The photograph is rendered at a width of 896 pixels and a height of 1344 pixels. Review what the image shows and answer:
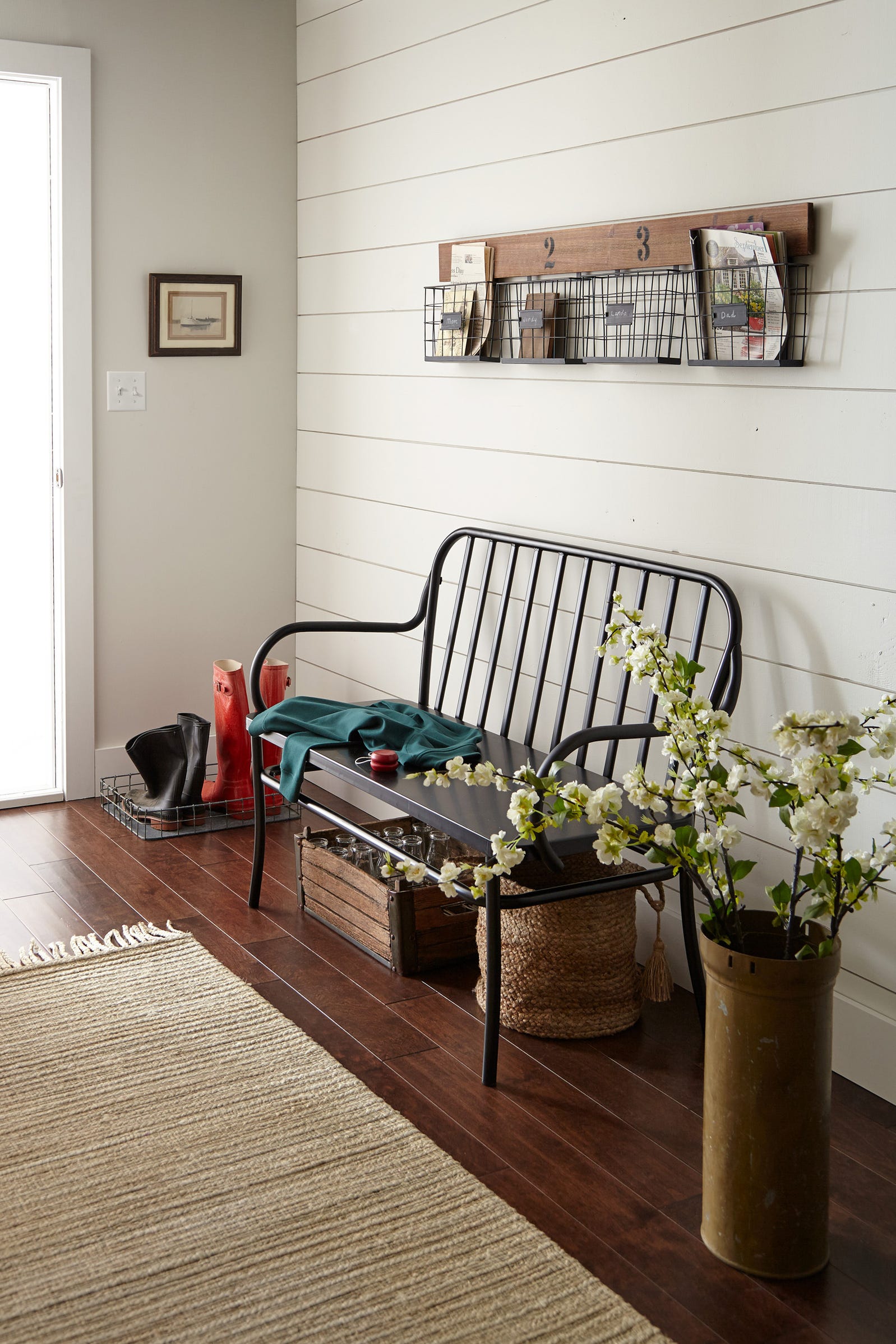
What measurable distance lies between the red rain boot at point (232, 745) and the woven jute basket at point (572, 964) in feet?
4.85

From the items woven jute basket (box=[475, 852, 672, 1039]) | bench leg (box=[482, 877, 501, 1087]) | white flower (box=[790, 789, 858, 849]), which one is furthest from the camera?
woven jute basket (box=[475, 852, 672, 1039])

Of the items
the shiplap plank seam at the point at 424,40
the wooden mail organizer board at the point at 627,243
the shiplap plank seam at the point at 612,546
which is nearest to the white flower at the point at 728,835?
the shiplap plank seam at the point at 612,546

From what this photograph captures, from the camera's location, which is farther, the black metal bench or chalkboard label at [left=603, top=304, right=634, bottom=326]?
chalkboard label at [left=603, top=304, right=634, bottom=326]

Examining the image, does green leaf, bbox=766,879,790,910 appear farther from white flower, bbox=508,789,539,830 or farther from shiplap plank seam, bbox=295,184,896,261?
shiplap plank seam, bbox=295,184,896,261

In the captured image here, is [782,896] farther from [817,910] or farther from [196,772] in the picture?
[196,772]

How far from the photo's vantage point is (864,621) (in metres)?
2.46

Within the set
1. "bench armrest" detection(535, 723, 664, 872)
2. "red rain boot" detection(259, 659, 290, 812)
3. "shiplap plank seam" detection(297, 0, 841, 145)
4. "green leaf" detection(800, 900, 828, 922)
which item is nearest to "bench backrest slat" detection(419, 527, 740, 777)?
"bench armrest" detection(535, 723, 664, 872)

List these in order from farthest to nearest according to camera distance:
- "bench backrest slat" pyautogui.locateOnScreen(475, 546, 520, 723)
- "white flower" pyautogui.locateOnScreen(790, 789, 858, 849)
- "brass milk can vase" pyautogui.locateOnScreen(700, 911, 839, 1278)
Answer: "bench backrest slat" pyautogui.locateOnScreen(475, 546, 520, 723) → "brass milk can vase" pyautogui.locateOnScreen(700, 911, 839, 1278) → "white flower" pyautogui.locateOnScreen(790, 789, 858, 849)

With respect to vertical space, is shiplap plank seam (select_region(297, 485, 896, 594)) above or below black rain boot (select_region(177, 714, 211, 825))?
above

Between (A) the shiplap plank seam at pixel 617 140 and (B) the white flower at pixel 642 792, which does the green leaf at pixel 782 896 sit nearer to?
(B) the white flower at pixel 642 792

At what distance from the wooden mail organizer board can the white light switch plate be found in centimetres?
137

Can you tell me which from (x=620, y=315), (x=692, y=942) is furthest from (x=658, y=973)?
(x=620, y=315)

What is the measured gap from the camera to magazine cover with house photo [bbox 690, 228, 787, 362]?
8.23ft

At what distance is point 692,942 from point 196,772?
6.02 feet
